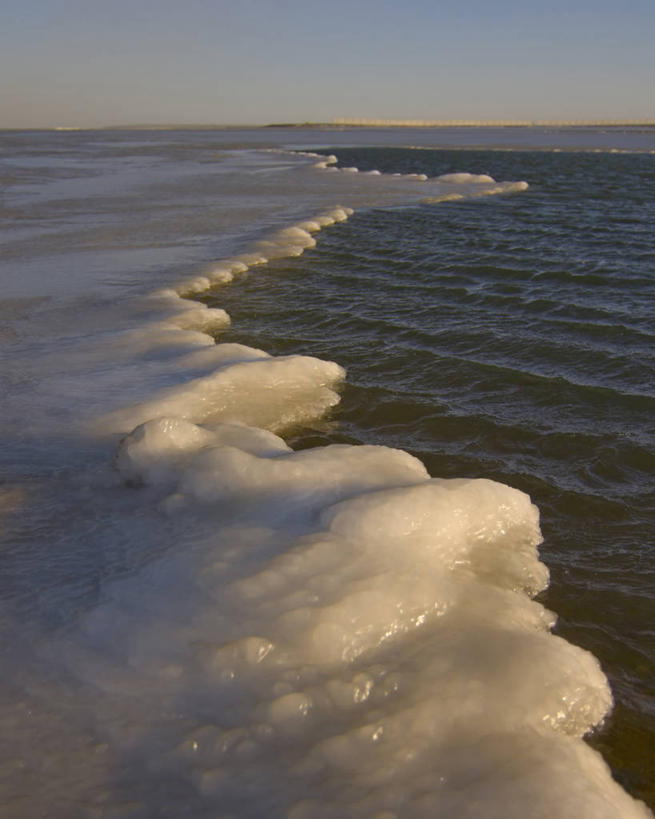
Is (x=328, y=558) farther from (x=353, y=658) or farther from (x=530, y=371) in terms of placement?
(x=530, y=371)

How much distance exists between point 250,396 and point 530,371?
301cm

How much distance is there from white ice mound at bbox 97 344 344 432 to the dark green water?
0.29 m

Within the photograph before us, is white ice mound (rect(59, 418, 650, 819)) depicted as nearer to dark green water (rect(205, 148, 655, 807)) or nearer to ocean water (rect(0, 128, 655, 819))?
ocean water (rect(0, 128, 655, 819))

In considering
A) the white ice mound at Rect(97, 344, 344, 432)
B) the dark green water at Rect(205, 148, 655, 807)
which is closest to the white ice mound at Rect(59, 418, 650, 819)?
the dark green water at Rect(205, 148, 655, 807)

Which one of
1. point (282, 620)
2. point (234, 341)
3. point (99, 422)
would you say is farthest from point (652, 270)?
point (282, 620)

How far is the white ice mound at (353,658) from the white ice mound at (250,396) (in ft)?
4.92

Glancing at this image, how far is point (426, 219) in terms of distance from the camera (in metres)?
17.4

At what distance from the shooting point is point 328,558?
3787 mm

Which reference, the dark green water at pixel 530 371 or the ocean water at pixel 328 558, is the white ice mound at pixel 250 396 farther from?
the dark green water at pixel 530 371

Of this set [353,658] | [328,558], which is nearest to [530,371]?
[328,558]

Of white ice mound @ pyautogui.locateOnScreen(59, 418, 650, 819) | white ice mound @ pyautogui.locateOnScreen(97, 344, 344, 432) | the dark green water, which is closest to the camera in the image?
white ice mound @ pyautogui.locateOnScreen(59, 418, 650, 819)

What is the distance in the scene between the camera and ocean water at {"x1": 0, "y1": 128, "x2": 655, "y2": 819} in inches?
109

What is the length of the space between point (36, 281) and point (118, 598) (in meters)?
8.49

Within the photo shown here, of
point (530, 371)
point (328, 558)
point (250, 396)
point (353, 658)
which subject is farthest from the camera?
point (530, 371)
